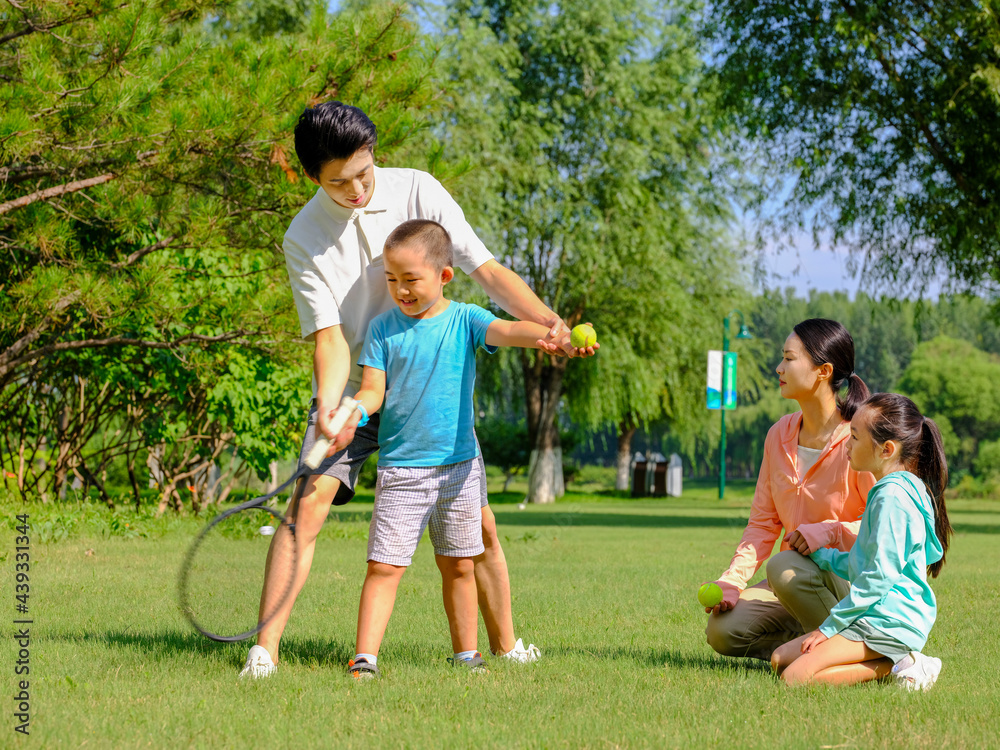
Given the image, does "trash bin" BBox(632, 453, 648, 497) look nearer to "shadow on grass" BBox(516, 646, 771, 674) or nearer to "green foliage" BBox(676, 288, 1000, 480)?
"green foliage" BBox(676, 288, 1000, 480)

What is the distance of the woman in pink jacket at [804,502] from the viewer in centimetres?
419

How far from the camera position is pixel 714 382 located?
26266 mm

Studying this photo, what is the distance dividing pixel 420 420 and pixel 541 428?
23.6 metres

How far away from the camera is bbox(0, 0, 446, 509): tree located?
26.5ft

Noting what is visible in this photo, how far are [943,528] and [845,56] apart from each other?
13.2 m

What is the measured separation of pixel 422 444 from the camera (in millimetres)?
3877

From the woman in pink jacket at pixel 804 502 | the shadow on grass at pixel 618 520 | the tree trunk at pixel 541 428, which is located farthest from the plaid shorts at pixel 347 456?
the tree trunk at pixel 541 428

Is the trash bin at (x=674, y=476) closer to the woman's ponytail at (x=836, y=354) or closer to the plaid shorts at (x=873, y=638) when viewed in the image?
the woman's ponytail at (x=836, y=354)

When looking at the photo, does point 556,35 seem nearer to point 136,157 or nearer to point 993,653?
point 136,157

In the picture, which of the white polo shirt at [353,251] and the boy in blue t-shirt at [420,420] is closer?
the boy in blue t-shirt at [420,420]

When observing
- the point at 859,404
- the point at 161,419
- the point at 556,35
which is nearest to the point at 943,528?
the point at 859,404

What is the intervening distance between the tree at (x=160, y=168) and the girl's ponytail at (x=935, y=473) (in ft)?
18.9

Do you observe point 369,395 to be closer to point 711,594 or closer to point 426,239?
point 426,239

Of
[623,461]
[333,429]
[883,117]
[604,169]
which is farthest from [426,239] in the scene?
[623,461]
